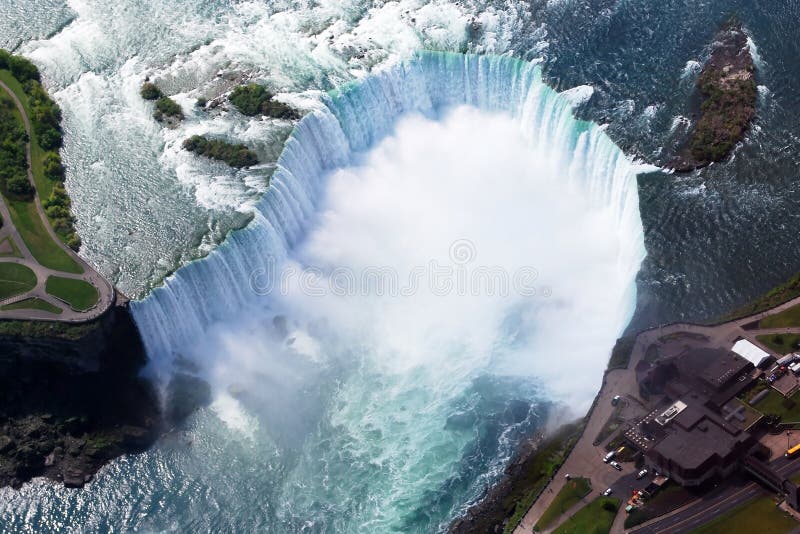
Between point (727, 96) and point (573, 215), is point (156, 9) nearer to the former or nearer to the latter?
point (573, 215)

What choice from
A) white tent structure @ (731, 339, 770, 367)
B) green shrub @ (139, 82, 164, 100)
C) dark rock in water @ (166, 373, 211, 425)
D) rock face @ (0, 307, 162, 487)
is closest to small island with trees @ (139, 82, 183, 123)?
green shrub @ (139, 82, 164, 100)

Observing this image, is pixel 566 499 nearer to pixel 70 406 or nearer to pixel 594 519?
pixel 594 519

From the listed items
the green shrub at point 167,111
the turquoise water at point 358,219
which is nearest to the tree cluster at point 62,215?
the turquoise water at point 358,219

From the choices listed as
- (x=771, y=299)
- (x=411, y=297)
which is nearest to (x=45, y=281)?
(x=411, y=297)

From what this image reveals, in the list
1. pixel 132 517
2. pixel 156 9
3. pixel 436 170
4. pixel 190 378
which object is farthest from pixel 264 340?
pixel 156 9

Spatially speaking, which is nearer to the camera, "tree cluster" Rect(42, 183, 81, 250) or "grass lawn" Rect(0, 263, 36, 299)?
"grass lawn" Rect(0, 263, 36, 299)

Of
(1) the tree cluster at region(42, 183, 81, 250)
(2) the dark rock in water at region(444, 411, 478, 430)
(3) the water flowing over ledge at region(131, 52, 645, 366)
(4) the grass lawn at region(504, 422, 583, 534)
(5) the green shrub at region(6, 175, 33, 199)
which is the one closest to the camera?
A: (4) the grass lawn at region(504, 422, 583, 534)

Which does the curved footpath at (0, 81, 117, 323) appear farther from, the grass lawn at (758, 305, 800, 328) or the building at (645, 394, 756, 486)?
the grass lawn at (758, 305, 800, 328)
